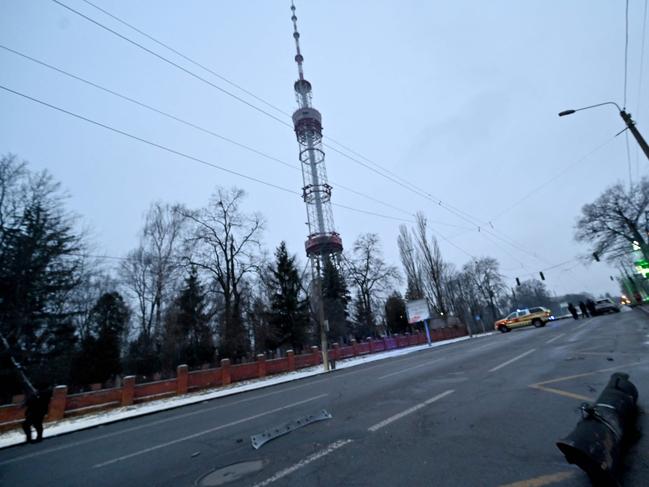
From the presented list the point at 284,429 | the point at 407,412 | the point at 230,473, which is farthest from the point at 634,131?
the point at 230,473

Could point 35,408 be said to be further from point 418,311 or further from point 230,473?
point 418,311

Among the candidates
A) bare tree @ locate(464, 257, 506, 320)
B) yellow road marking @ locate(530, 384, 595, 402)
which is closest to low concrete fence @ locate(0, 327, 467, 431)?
yellow road marking @ locate(530, 384, 595, 402)

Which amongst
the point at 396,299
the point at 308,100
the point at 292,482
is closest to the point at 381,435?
the point at 292,482

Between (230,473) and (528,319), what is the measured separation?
36.1 metres

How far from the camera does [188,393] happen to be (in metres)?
18.2

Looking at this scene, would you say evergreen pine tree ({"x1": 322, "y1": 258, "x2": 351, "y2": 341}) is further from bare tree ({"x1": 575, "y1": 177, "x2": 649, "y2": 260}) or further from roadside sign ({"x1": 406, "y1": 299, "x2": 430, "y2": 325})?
bare tree ({"x1": 575, "y1": 177, "x2": 649, "y2": 260})

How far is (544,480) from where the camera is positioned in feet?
9.86

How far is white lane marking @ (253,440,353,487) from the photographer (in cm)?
379

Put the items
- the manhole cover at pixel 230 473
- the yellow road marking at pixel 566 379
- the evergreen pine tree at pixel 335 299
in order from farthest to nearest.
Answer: the evergreen pine tree at pixel 335 299 → the yellow road marking at pixel 566 379 → the manhole cover at pixel 230 473

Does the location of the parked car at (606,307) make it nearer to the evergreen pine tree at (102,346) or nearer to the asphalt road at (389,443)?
the asphalt road at (389,443)

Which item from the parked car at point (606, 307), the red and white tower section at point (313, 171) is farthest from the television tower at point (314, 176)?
the parked car at point (606, 307)

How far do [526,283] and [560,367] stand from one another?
111 meters

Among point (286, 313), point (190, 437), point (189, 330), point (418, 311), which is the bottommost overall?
point (190, 437)

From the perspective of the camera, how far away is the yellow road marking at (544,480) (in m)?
2.95
